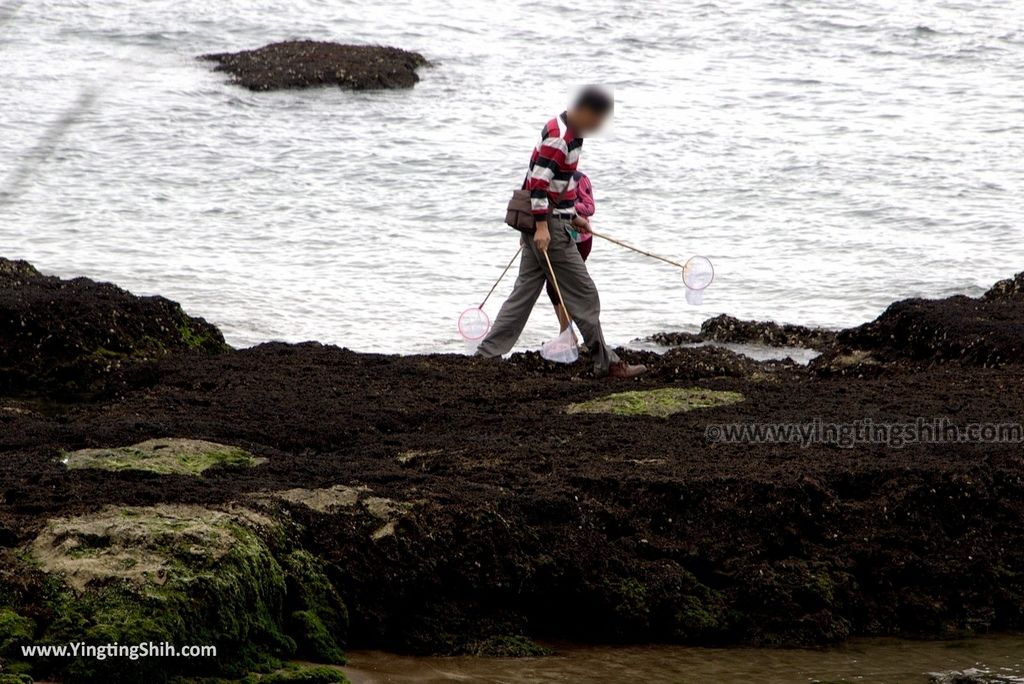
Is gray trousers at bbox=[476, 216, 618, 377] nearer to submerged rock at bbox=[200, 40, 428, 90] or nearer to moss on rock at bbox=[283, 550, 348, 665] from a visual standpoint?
moss on rock at bbox=[283, 550, 348, 665]

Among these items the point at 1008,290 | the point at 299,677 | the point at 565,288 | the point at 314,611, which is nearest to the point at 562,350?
the point at 565,288

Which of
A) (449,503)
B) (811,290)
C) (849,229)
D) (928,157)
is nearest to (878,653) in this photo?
(449,503)

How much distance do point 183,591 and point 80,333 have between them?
4.93m

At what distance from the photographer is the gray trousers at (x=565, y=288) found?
880cm

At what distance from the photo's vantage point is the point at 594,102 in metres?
8.31

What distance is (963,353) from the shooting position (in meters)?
8.98

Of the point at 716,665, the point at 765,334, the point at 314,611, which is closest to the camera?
the point at 314,611

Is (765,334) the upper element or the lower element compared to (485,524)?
lower

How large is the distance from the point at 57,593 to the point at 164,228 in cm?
1376

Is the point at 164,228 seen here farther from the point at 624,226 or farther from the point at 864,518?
the point at 864,518

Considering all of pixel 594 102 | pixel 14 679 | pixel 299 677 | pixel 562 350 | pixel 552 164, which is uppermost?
pixel 594 102

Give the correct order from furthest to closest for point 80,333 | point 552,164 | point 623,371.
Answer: point 80,333 → point 623,371 → point 552,164

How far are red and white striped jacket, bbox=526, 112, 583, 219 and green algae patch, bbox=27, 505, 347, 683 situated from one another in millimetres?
3873

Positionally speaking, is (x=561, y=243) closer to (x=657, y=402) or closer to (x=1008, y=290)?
(x=657, y=402)
